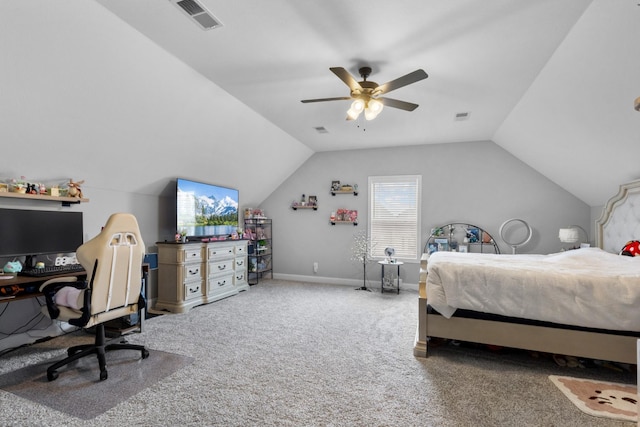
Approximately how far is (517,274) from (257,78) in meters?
2.86

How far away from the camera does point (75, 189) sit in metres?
3.09

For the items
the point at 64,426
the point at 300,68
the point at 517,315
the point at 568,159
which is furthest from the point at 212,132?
the point at 568,159

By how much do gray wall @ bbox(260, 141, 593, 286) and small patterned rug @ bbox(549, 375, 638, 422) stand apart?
292 cm

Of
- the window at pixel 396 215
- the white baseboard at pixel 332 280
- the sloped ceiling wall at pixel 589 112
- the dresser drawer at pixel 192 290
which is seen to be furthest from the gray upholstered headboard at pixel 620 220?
the dresser drawer at pixel 192 290

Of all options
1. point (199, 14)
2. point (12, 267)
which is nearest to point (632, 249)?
point (199, 14)

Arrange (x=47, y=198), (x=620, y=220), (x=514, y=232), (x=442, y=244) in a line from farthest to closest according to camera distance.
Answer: (x=442, y=244), (x=514, y=232), (x=620, y=220), (x=47, y=198)

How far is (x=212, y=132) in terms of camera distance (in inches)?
152

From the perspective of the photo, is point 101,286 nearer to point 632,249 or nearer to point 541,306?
point 541,306

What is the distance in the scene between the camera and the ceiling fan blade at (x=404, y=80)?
226 centimetres

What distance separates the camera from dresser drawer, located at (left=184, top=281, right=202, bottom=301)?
4.02 metres

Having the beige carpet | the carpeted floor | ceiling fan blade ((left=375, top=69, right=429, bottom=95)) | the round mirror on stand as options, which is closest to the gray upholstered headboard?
the round mirror on stand

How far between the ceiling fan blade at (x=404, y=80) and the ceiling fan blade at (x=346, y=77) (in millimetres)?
178

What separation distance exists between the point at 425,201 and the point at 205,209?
11.6 feet

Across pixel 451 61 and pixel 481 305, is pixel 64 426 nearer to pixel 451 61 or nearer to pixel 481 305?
pixel 481 305
